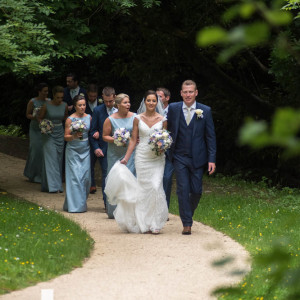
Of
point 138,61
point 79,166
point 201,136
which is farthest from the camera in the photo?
point 138,61

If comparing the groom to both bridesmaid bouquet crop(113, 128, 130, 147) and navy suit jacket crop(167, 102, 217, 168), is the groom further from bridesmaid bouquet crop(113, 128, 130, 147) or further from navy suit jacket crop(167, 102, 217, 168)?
bridesmaid bouquet crop(113, 128, 130, 147)

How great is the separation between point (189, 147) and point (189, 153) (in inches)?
3.4

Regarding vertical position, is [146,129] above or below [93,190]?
above

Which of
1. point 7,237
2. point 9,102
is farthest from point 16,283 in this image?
point 9,102

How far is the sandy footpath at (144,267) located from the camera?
5957 millimetres

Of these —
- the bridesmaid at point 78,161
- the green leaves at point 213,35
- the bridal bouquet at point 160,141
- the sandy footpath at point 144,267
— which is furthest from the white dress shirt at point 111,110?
the green leaves at point 213,35

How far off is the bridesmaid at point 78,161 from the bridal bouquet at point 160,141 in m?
2.51

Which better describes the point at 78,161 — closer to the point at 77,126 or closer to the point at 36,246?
the point at 77,126

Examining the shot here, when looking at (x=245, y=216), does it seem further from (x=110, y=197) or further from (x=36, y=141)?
(x=36, y=141)

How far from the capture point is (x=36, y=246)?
765cm

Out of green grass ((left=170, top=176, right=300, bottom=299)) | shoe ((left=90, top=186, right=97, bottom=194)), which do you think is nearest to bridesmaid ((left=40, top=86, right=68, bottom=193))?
shoe ((left=90, top=186, right=97, bottom=194))

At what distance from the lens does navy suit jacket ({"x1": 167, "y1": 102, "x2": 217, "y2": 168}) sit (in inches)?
365

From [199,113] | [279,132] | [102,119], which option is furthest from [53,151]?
[279,132]

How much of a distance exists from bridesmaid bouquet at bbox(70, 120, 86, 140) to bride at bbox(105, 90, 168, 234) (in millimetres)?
1941
